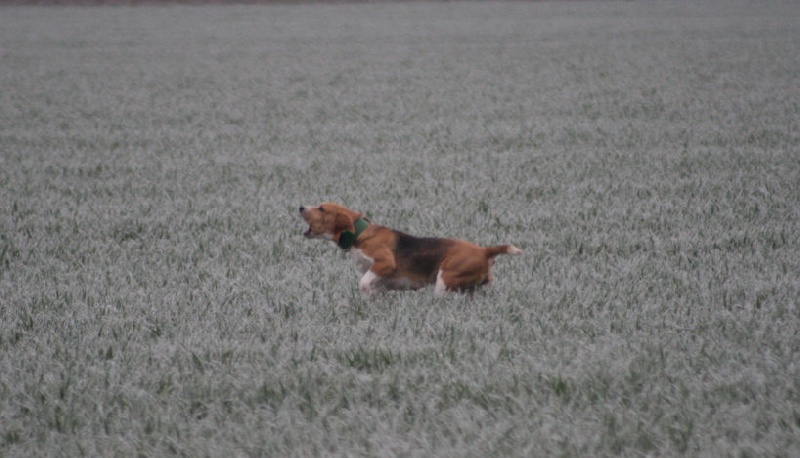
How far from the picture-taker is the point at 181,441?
9.89 feet

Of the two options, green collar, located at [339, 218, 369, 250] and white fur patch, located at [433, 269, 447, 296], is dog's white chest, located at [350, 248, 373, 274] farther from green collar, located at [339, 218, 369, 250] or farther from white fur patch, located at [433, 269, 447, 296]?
white fur patch, located at [433, 269, 447, 296]

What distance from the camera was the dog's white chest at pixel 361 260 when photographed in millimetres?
4355

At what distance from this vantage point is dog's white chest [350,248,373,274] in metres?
4.36

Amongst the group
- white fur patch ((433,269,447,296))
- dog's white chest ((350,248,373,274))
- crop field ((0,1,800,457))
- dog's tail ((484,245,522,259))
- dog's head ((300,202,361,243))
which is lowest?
crop field ((0,1,800,457))

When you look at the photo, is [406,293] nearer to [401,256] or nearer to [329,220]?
[401,256]

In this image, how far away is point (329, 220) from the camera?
14.3ft

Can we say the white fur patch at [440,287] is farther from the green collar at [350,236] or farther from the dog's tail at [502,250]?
the green collar at [350,236]

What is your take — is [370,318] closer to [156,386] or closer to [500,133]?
[156,386]

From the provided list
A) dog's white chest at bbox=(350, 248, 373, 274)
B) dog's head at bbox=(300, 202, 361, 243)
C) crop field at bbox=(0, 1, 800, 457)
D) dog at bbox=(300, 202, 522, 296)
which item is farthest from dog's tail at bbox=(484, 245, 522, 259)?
dog's head at bbox=(300, 202, 361, 243)

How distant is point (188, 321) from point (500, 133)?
7.13m

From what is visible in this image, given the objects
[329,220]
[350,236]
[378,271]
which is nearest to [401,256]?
[378,271]

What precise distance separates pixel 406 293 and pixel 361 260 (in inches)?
12.0

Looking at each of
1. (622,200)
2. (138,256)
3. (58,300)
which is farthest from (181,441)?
(622,200)

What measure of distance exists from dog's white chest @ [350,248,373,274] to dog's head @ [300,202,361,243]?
0.36ft
